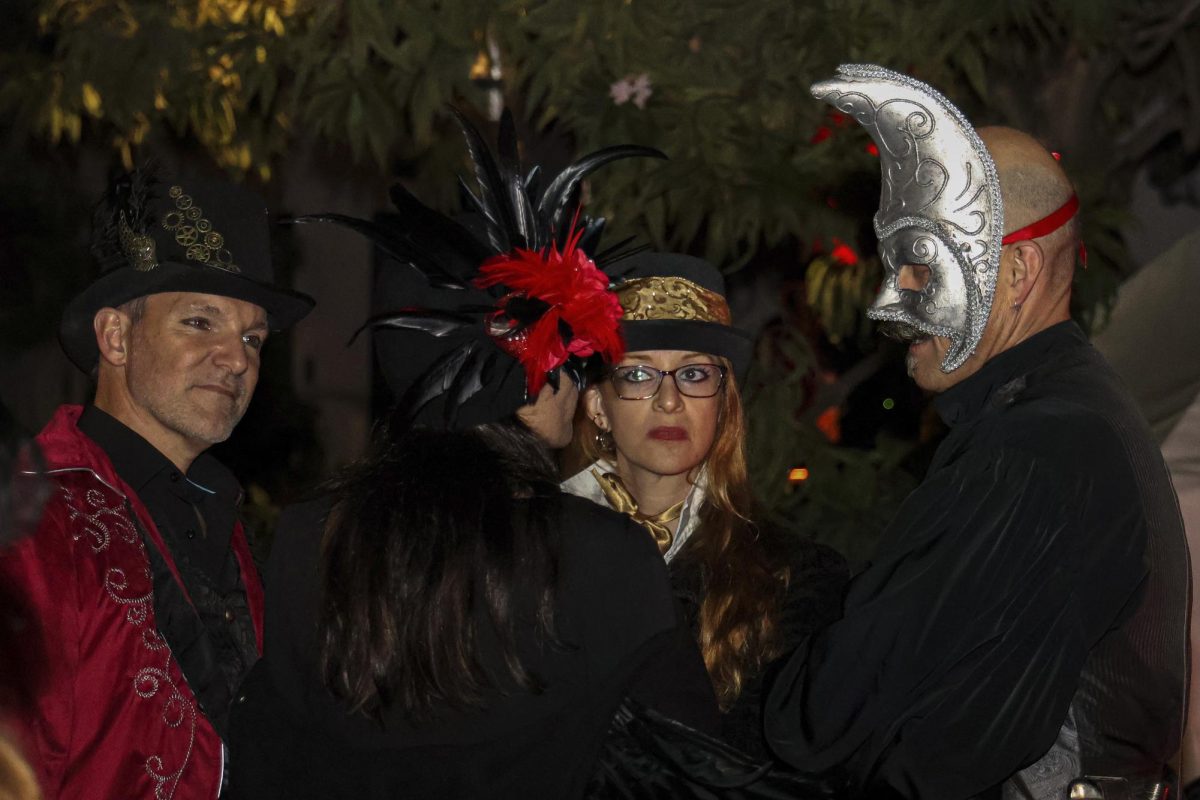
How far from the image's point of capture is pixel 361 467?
2527mm

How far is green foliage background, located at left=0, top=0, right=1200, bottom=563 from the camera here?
172 inches

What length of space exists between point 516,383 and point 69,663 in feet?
2.93

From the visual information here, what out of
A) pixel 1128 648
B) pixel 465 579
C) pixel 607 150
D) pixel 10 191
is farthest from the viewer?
pixel 10 191

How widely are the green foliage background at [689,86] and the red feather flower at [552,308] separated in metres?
1.75

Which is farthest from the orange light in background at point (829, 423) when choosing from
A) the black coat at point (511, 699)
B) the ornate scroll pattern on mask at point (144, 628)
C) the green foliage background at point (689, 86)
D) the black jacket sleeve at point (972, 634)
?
the ornate scroll pattern on mask at point (144, 628)

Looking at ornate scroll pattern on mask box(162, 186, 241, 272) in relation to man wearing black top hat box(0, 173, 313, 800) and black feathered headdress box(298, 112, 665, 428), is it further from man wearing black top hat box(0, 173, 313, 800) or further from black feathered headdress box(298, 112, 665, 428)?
black feathered headdress box(298, 112, 665, 428)

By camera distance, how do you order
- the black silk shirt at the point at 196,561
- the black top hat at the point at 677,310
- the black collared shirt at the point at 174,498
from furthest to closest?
1. the black top hat at the point at 677,310
2. the black collared shirt at the point at 174,498
3. the black silk shirt at the point at 196,561

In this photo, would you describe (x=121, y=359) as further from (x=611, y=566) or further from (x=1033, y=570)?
(x=1033, y=570)

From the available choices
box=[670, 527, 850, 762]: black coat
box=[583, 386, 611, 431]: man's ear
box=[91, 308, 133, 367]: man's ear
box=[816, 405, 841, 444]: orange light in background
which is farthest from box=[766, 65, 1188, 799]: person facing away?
box=[816, 405, 841, 444]: orange light in background

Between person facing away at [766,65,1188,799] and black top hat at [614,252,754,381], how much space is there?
71 cm

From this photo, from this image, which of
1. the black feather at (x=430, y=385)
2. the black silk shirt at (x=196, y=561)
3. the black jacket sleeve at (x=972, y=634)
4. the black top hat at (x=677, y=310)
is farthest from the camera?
the black top hat at (x=677, y=310)

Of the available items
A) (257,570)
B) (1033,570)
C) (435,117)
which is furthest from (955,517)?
(435,117)

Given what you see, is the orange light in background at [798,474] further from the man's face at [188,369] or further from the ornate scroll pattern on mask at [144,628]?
the ornate scroll pattern on mask at [144,628]

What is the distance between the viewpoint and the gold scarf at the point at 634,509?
3.35 metres
